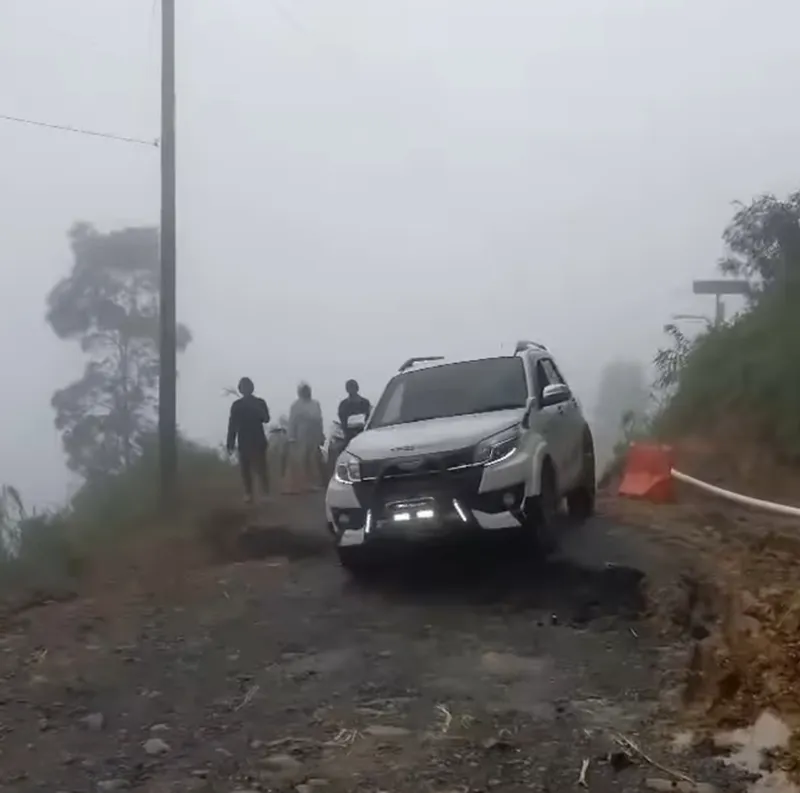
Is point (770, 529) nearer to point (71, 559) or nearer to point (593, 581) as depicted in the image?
point (593, 581)

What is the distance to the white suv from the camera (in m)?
8.34

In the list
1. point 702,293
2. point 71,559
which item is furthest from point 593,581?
point 702,293

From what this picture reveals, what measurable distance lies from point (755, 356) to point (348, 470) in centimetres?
1103

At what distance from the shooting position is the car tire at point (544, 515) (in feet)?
27.9

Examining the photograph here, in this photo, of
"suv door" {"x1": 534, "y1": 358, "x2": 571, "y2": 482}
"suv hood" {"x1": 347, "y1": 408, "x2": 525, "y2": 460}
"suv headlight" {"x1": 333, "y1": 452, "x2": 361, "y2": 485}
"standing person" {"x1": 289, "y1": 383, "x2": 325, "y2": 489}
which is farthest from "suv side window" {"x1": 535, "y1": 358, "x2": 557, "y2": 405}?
"standing person" {"x1": 289, "y1": 383, "x2": 325, "y2": 489}

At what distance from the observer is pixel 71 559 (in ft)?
37.6

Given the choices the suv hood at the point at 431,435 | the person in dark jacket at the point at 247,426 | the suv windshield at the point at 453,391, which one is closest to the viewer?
the suv hood at the point at 431,435

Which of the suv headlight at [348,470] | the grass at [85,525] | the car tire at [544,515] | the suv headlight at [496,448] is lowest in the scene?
the grass at [85,525]

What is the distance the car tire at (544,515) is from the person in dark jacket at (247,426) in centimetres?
524

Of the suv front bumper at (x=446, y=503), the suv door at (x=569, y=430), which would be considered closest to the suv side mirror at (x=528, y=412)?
the suv front bumper at (x=446, y=503)

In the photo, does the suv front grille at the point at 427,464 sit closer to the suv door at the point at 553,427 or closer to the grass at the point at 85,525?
the suv door at the point at 553,427

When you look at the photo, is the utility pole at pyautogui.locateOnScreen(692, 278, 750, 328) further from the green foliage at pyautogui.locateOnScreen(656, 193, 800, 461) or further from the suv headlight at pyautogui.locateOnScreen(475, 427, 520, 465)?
the suv headlight at pyautogui.locateOnScreen(475, 427, 520, 465)

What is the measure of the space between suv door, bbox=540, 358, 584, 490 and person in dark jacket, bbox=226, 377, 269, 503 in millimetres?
4013

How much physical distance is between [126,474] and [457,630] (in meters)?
9.75
